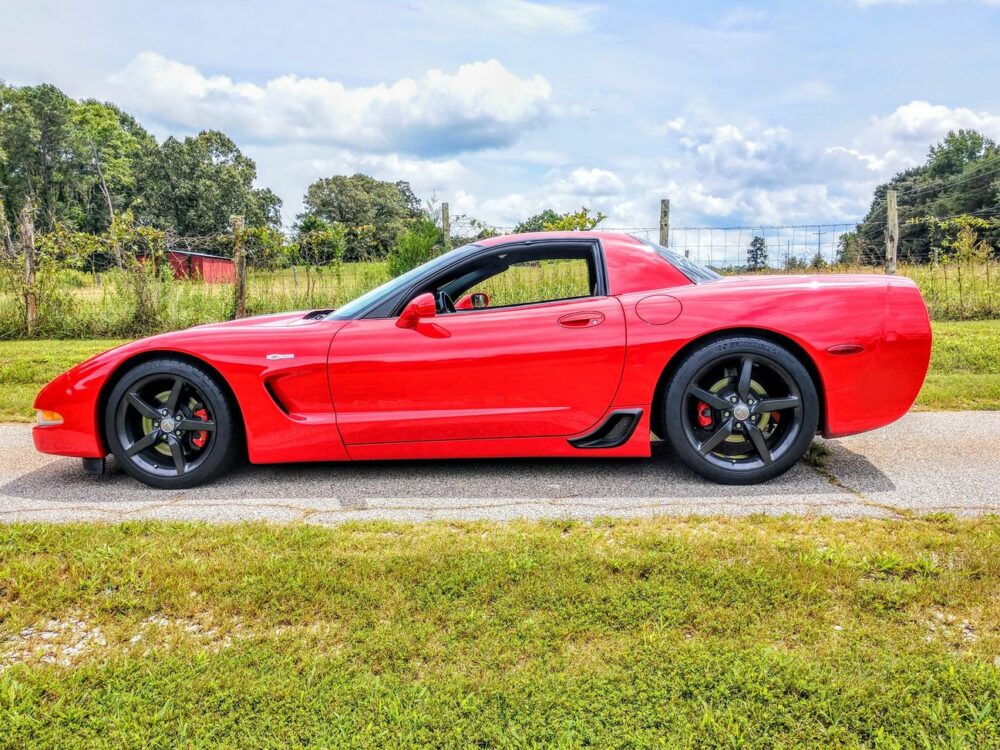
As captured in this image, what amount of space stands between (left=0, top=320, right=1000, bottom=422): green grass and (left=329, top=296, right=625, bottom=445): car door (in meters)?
3.55

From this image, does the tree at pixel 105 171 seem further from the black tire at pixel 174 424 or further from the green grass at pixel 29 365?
the black tire at pixel 174 424

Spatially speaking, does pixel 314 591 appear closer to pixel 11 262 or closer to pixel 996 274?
pixel 11 262

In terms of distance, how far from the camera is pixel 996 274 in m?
11.7

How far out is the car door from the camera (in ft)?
12.3

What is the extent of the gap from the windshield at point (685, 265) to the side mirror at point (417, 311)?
1254mm

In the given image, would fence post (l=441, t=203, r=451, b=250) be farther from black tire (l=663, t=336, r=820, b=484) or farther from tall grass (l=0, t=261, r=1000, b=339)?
black tire (l=663, t=336, r=820, b=484)

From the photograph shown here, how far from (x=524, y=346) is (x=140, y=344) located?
84.9 inches

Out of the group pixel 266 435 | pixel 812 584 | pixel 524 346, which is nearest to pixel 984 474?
pixel 812 584

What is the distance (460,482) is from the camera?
13.0 ft

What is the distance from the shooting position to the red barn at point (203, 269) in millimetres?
12734

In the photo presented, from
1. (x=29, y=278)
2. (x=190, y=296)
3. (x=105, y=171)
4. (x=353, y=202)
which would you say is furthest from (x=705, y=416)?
(x=353, y=202)

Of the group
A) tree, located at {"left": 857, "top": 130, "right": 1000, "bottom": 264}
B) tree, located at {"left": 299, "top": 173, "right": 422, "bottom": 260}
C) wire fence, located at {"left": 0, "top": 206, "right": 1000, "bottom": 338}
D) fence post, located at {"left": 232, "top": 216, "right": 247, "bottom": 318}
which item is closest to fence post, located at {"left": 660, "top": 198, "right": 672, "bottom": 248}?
wire fence, located at {"left": 0, "top": 206, "right": 1000, "bottom": 338}

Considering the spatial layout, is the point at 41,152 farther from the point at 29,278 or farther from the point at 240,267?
the point at 240,267

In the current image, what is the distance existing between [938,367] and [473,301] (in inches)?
229
